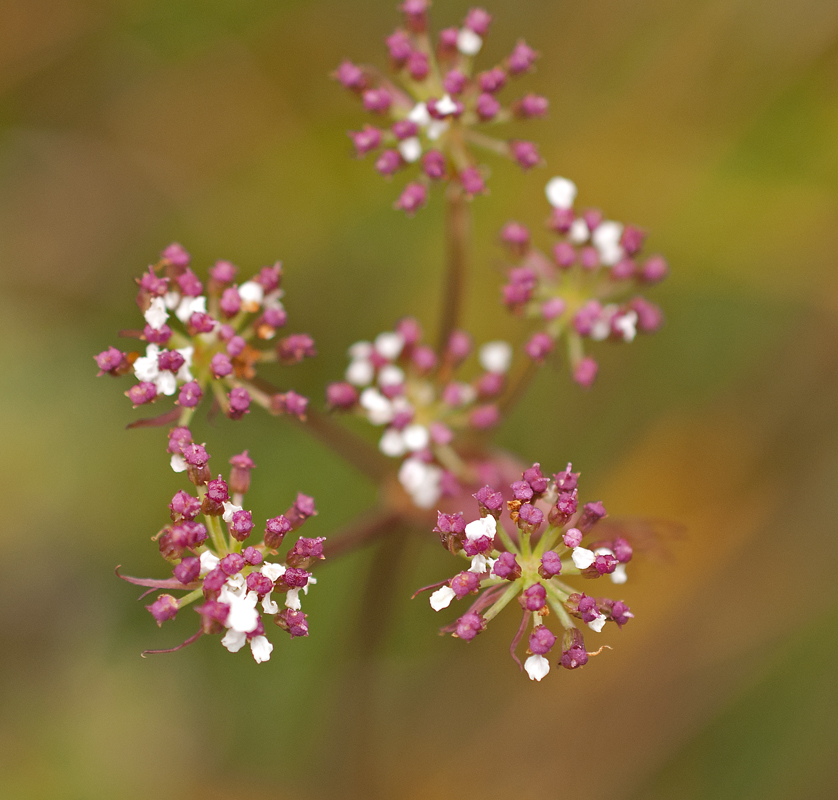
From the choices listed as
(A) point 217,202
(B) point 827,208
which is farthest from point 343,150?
(B) point 827,208

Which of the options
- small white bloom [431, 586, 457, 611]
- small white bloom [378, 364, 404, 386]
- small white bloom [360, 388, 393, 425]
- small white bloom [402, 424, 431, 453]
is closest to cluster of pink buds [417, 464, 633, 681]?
small white bloom [431, 586, 457, 611]

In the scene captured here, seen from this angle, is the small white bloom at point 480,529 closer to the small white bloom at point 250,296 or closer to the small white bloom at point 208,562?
the small white bloom at point 208,562

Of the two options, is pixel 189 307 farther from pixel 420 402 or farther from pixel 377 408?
pixel 420 402

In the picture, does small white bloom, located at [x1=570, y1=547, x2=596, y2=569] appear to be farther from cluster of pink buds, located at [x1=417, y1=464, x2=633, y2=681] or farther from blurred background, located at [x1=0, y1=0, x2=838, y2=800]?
blurred background, located at [x1=0, y1=0, x2=838, y2=800]

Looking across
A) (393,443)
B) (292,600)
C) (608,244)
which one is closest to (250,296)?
(393,443)

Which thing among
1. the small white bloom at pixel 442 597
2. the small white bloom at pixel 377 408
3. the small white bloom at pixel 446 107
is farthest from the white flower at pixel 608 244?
the small white bloom at pixel 442 597

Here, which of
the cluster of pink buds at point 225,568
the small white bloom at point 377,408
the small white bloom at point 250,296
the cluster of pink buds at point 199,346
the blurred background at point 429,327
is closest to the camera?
the cluster of pink buds at point 225,568
